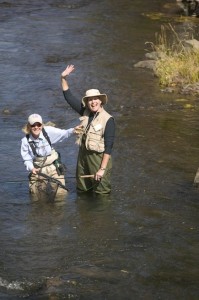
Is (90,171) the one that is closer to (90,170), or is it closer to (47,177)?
(90,170)

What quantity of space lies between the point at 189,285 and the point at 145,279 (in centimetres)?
48

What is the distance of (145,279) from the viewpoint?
831 centimetres

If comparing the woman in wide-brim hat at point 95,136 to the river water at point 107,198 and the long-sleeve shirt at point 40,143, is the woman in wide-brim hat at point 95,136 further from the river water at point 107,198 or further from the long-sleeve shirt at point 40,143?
the river water at point 107,198

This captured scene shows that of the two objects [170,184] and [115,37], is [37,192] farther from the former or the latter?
[115,37]

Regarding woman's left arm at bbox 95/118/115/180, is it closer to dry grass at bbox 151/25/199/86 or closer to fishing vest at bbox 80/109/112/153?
fishing vest at bbox 80/109/112/153

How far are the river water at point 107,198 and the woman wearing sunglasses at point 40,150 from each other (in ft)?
1.59

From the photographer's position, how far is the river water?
8312 mm

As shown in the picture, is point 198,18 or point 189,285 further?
point 198,18

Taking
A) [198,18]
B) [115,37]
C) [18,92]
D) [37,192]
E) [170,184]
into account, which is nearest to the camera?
[37,192]

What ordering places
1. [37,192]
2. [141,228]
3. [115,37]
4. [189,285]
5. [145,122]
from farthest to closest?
[115,37]
[145,122]
[37,192]
[141,228]
[189,285]

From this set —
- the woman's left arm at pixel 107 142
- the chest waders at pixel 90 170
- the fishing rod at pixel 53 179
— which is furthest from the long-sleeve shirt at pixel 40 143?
the woman's left arm at pixel 107 142

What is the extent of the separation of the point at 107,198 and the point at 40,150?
1.28 m

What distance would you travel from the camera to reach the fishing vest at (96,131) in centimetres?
981

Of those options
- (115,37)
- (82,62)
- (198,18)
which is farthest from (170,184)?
(198,18)
